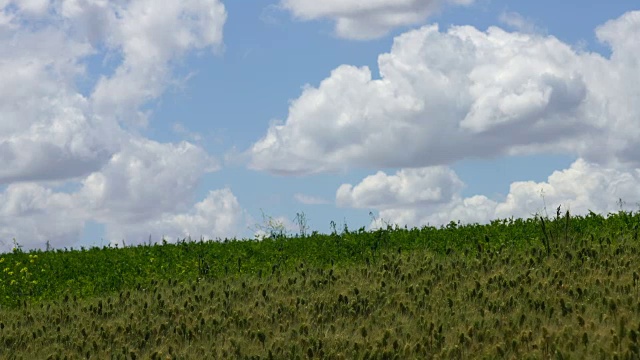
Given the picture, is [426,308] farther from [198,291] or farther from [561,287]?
[198,291]

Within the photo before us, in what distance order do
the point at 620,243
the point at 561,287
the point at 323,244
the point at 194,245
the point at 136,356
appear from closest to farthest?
the point at 136,356, the point at 561,287, the point at 620,243, the point at 323,244, the point at 194,245

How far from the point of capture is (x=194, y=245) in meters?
18.5

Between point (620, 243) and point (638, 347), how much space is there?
17.7ft

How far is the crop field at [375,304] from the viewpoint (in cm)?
756

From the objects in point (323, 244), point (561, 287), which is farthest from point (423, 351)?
point (323, 244)

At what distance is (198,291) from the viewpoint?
11.8 metres

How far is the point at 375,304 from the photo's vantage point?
31.7ft

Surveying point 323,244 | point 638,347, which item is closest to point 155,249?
point 323,244

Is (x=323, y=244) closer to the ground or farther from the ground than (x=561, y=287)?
farther from the ground

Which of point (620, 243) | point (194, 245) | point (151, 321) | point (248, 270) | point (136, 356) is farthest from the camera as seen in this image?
point (194, 245)

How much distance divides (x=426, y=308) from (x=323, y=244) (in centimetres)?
720

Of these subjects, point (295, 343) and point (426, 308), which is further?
point (426, 308)

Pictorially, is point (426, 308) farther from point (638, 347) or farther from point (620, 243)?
point (620, 243)

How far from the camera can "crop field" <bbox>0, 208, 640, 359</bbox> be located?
756cm
